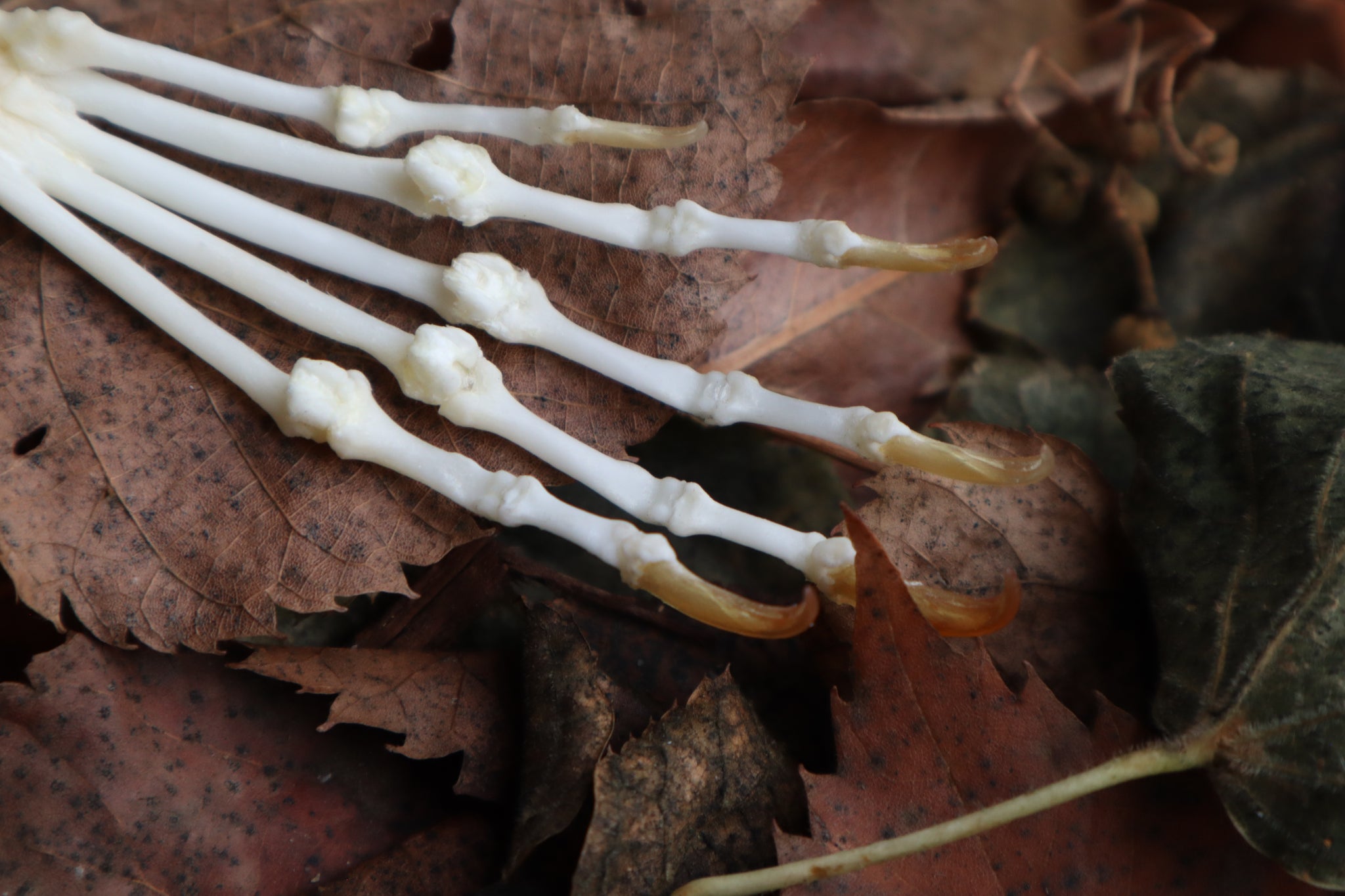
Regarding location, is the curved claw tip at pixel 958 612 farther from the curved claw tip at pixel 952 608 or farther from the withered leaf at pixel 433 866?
the withered leaf at pixel 433 866

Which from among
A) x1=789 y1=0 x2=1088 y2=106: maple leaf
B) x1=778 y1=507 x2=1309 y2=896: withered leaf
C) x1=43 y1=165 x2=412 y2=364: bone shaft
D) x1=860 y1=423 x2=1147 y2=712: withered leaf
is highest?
x1=789 y1=0 x2=1088 y2=106: maple leaf

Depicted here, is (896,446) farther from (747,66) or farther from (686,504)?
(747,66)

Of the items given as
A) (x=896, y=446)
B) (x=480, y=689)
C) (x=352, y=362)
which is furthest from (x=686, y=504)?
(x=352, y=362)

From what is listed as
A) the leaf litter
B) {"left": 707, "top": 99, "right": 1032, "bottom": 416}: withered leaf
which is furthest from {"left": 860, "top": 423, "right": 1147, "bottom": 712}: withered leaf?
{"left": 707, "top": 99, "right": 1032, "bottom": 416}: withered leaf

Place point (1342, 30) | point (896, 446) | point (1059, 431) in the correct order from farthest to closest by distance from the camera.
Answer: point (1342, 30) < point (1059, 431) < point (896, 446)

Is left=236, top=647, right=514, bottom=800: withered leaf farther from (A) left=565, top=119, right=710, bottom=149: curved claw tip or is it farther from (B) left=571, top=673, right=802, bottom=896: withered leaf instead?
(A) left=565, top=119, right=710, bottom=149: curved claw tip
